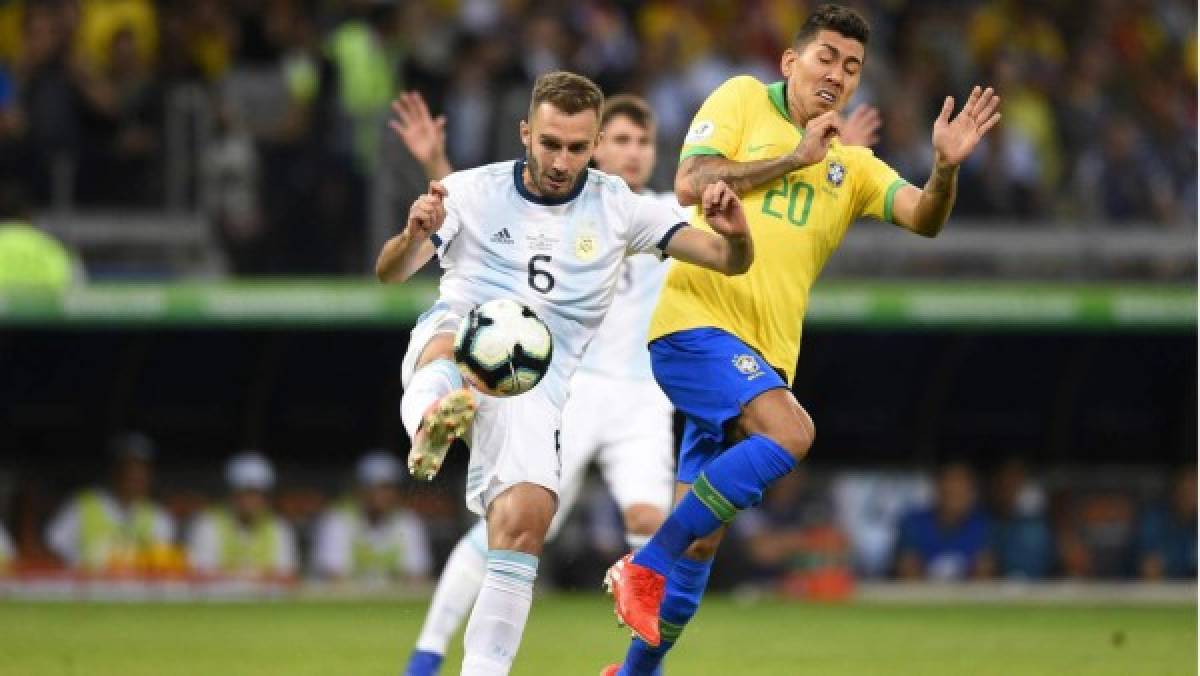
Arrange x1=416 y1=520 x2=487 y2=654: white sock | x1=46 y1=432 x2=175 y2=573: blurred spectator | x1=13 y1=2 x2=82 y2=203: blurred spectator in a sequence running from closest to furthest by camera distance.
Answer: x1=416 y1=520 x2=487 y2=654: white sock, x1=13 y1=2 x2=82 y2=203: blurred spectator, x1=46 y1=432 x2=175 y2=573: blurred spectator

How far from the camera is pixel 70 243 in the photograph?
1748 centimetres

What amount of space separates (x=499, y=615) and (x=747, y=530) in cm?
1174

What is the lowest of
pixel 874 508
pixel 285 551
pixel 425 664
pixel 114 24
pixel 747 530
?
pixel 285 551

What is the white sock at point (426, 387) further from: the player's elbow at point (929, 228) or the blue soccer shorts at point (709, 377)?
the player's elbow at point (929, 228)

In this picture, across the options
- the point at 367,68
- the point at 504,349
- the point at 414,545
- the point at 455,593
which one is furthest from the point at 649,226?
the point at 414,545

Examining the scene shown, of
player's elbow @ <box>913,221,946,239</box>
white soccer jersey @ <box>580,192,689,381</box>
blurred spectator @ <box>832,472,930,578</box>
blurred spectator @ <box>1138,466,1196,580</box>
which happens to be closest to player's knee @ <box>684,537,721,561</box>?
player's elbow @ <box>913,221,946,239</box>

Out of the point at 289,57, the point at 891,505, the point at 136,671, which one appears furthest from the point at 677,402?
the point at 891,505

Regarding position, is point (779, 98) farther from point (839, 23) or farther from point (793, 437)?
point (793, 437)

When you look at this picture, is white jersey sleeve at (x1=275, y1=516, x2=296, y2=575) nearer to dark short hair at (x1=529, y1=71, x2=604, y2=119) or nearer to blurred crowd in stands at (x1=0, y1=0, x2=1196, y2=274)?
blurred crowd in stands at (x1=0, y1=0, x2=1196, y2=274)

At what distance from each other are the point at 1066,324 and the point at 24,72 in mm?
8447

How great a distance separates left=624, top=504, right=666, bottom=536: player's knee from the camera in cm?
1073

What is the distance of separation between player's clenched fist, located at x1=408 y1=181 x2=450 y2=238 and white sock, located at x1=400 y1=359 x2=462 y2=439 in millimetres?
489

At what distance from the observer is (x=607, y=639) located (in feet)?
44.9

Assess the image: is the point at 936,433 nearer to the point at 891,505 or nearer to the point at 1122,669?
the point at 891,505
